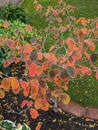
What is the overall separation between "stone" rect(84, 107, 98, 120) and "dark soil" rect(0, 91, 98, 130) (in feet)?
0.22

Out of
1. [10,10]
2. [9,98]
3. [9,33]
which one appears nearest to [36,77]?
[9,98]

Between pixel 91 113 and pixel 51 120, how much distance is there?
588mm

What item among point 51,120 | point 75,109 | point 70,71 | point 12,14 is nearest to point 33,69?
point 70,71

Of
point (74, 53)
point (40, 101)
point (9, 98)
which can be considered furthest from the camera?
point (9, 98)

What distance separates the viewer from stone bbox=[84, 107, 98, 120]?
4945 mm

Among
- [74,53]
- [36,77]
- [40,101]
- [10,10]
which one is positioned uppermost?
[10,10]

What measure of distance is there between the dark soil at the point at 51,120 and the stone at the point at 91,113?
0.07 m

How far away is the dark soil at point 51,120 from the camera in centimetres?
480

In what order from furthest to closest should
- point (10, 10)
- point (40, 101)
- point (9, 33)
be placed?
point (10, 10)
point (9, 33)
point (40, 101)

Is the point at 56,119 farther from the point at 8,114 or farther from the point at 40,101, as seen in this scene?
the point at 40,101

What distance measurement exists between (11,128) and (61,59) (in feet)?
3.38

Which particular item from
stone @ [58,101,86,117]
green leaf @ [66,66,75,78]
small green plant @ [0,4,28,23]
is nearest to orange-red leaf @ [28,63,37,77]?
green leaf @ [66,66,75,78]

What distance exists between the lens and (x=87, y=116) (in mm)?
4961

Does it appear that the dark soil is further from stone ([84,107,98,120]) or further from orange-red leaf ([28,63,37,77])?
orange-red leaf ([28,63,37,77])
